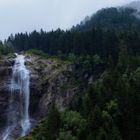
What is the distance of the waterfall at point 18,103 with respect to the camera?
111 meters

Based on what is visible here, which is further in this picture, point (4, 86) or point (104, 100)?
point (4, 86)

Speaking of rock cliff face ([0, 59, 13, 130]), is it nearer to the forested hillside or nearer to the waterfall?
the waterfall

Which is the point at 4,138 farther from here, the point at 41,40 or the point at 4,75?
the point at 41,40

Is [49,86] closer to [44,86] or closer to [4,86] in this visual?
[44,86]

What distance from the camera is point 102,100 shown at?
87875 mm

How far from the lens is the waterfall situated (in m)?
111

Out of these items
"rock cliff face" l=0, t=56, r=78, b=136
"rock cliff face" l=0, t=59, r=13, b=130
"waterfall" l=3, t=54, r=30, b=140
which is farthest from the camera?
"rock cliff face" l=0, t=56, r=78, b=136

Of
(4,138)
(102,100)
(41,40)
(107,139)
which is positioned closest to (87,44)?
(41,40)

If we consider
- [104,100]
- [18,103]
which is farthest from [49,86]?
[104,100]

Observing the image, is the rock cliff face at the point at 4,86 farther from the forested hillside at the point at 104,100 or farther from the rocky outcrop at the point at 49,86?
the forested hillside at the point at 104,100

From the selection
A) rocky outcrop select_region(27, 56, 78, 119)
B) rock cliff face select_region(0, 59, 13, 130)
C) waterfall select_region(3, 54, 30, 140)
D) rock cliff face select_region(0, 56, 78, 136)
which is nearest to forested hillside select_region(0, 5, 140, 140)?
rocky outcrop select_region(27, 56, 78, 119)

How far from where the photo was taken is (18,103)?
119250 millimetres

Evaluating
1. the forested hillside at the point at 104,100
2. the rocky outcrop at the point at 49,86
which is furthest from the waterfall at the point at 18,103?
the forested hillside at the point at 104,100

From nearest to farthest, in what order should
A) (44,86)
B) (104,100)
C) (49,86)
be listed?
(104,100), (49,86), (44,86)
